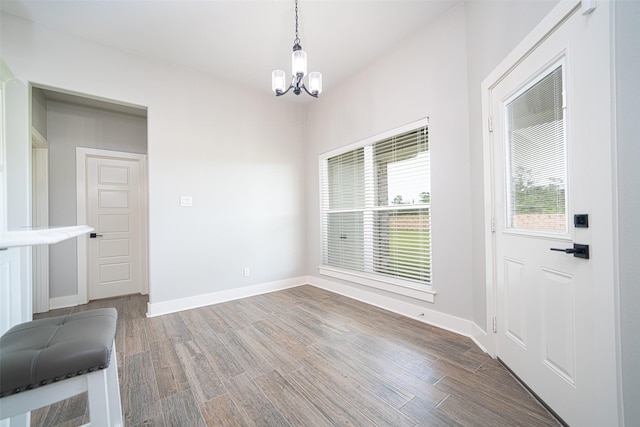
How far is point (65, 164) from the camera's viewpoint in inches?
132

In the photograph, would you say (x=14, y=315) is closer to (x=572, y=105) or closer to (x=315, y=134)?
(x=572, y=105)

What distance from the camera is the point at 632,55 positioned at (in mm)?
950

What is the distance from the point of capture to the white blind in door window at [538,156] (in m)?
1.34

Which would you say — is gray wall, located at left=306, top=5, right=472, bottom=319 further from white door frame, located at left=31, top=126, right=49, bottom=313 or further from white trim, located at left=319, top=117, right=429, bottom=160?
white door frame, located at left=31, top=126, right=49, bottom=313

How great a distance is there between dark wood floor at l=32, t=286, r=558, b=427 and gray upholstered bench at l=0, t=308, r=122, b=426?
2.48ft

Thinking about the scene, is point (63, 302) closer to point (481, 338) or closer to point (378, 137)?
point (378, 137)

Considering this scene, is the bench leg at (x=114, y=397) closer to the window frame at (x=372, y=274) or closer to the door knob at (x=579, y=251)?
the door knob at (x=579, y=251)

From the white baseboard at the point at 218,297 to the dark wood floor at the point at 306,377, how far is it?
8.3 inches

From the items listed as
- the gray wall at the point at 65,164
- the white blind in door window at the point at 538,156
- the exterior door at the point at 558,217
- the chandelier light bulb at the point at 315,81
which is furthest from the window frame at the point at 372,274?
the gray wall at the point at 65,164

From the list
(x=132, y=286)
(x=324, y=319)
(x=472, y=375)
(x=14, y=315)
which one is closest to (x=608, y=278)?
(x=472, y=375)

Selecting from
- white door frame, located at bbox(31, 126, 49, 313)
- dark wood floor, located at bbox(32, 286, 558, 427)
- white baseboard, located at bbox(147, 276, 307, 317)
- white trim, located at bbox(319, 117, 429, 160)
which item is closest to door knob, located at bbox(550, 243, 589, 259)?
dark wood floor, located at bbox(32, 286, 558, 427)

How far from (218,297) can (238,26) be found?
3223mm

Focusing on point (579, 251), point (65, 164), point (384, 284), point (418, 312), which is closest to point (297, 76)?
point (579, 251)

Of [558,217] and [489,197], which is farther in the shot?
[489,197]
